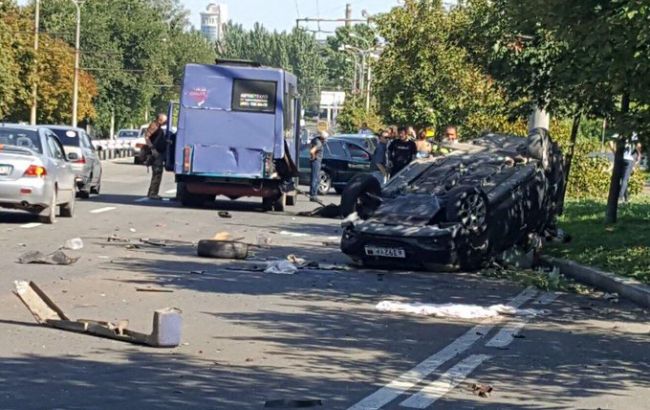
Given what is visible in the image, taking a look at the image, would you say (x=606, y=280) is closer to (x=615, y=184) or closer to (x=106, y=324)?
(x=615, y=184)

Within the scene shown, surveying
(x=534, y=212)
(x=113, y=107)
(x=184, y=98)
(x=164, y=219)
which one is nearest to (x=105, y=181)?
(x=184, y=98)

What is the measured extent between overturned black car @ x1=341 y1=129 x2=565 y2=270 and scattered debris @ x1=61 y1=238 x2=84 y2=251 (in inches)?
147

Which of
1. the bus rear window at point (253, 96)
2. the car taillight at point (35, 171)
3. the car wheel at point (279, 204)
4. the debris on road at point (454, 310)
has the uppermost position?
the bus rear window at point (253, 96)

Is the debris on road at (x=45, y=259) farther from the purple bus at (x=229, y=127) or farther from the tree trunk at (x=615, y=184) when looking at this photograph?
the purple bus at (x=229, y=127)

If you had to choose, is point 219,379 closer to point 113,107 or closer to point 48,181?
point 48,181

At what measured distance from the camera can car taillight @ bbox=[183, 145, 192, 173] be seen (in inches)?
1082

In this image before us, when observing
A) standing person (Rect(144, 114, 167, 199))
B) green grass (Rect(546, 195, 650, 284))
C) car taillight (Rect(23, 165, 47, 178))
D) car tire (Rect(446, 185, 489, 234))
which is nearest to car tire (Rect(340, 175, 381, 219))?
car tire (Rect(446, 185, 489, 234))

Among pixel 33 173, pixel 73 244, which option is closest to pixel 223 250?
pixel 73 244

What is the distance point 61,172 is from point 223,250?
19.5ft

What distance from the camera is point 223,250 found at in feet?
56.9

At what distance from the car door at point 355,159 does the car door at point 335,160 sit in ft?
0.35

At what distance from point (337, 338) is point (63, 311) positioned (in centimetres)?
261

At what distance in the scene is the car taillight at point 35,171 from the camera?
819 inches

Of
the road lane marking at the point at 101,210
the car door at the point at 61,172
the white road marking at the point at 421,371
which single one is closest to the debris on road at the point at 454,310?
the white road marking at the point at 421,371
